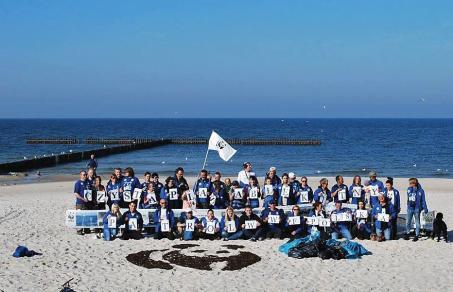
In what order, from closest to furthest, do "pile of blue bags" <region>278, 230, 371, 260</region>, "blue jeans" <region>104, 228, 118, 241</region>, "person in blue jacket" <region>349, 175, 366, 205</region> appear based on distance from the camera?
"pile of blue bags" <region>278, 230, 371, 260</region>
"blue jeans" <region>104, 228, 118, 241</region>
"person in blue jacket" <region>349, 175, 366, 205</region>

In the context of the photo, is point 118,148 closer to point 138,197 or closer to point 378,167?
point 378,167

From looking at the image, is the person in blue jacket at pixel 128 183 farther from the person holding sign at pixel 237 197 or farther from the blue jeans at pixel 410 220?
the blue jeans at pixel 410 220

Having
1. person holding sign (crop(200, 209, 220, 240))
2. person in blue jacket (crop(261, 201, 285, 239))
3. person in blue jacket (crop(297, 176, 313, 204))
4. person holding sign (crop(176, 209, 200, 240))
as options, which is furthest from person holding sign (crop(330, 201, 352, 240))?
person holding sign (crop(176, 209, 200, 240))

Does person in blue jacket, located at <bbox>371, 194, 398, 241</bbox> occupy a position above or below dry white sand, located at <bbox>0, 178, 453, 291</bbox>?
above

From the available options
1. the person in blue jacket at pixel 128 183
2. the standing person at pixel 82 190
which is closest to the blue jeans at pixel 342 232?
the person in blue jacket at pixel 128 183

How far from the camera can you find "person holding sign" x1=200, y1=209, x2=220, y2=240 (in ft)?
52.9

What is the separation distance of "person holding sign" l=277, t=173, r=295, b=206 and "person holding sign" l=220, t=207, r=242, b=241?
1.69 m

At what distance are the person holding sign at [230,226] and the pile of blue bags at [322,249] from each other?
1699mm

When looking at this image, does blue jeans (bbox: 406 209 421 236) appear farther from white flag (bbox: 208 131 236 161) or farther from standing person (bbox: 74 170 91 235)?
standing person (bbox: 74 170 91 235)

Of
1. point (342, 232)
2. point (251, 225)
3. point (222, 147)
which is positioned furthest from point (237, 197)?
point (222, 147)

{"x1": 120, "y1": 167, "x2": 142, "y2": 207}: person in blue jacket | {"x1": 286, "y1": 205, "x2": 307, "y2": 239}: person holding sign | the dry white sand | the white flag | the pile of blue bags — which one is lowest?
→ the dry white sand

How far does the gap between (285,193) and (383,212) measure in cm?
271

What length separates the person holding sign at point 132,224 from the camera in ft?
52.9

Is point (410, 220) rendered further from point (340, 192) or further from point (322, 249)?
point (322, 249)
